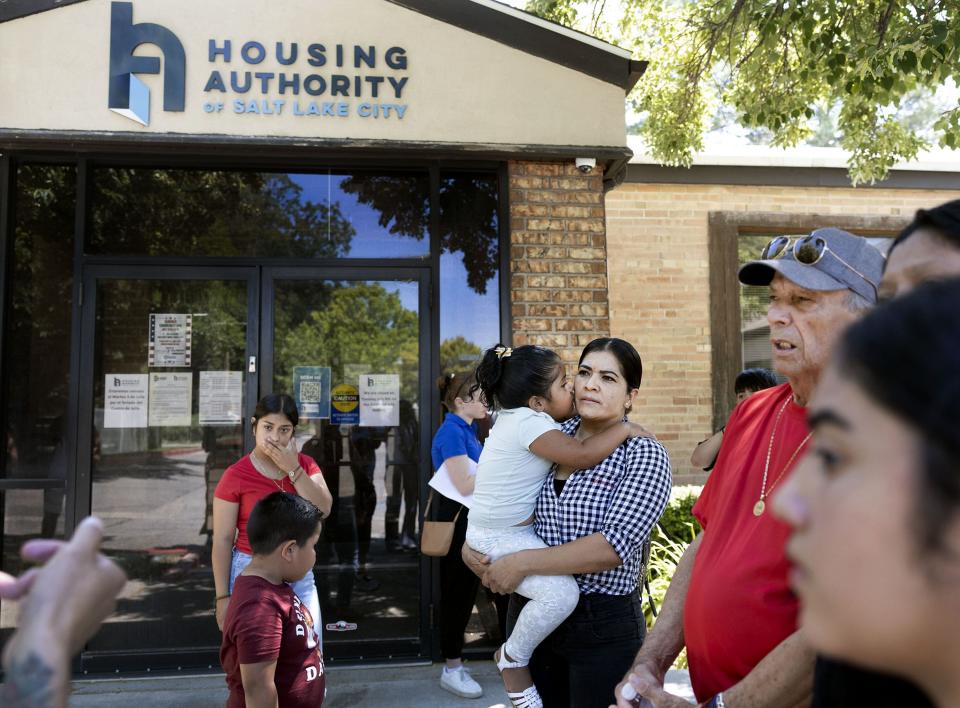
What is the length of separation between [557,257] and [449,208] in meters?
0.91

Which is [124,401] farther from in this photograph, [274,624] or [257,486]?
[274,624]

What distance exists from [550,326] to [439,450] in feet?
3.82

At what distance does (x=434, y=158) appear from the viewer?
5039mm

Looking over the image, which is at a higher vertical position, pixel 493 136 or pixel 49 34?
pixel 49 34

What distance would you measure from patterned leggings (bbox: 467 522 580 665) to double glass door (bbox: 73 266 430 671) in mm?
2395

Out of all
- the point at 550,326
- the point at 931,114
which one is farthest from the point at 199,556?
the point at 931,114

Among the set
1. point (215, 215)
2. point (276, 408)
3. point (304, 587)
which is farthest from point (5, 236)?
point (304, 587)

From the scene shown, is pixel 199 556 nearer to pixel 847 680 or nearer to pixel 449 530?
pixel 449 530

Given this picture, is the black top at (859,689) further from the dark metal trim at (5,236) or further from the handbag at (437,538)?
the dark metal trim at (5,236)

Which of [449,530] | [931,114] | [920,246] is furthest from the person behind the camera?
[931,114]

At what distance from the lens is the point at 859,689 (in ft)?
3.51

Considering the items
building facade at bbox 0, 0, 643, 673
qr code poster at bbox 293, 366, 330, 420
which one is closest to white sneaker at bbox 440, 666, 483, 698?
building facade at bbox 0, 0, 643, 673

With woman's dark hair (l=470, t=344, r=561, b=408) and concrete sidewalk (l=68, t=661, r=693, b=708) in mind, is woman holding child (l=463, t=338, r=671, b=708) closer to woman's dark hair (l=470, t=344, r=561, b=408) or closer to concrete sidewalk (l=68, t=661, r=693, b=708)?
woman's dark hair (l=470, t=344, r=561, b=408)

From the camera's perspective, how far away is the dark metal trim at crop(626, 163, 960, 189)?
7621mm
